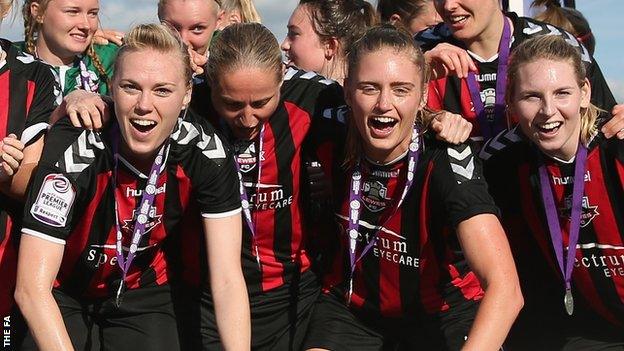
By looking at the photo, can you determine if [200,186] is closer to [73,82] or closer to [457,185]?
[457,185]

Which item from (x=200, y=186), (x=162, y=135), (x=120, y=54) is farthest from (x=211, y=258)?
(x=120, y=54)

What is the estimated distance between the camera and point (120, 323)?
13.6 feet

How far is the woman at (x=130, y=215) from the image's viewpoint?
A: 144 inches

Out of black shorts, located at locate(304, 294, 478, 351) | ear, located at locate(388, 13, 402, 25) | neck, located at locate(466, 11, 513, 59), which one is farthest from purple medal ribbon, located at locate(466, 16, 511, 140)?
ear, located at locate(388, 13, 402, 25)

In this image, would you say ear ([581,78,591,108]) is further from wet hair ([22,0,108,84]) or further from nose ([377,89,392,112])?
wet hair ([22,0,108,84])

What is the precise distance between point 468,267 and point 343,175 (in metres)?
0.64

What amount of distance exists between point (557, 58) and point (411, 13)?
193 centimetres

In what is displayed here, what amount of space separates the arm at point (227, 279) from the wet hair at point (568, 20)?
2.48 metres

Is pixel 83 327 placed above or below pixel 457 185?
below

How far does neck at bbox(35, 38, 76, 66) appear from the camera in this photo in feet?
17.4

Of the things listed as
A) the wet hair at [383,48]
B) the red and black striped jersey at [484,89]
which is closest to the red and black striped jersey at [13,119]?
the wet hair at [383,48]

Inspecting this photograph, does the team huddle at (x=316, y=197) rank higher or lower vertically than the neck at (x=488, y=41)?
lower

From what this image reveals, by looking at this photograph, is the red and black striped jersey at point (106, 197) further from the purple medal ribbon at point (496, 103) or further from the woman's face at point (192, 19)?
the woman's face at point (192, 19)

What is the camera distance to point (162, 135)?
3.83 metres
